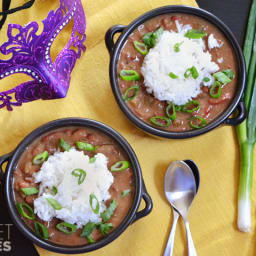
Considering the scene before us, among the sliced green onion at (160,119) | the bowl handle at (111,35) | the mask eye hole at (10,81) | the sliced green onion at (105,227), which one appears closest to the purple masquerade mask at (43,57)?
the mask eye hole at (10,81)

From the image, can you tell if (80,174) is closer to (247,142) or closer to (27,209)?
(27,209)

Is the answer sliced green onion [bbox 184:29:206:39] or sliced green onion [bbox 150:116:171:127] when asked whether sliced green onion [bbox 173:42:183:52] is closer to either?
sliced green onion [bbox 184:29:206:39]

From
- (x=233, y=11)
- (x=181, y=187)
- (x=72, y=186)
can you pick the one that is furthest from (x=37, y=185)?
(x=233, y=11)

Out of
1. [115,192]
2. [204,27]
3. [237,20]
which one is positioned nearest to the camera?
[115,192]

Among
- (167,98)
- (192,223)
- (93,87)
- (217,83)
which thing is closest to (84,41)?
(93,87)

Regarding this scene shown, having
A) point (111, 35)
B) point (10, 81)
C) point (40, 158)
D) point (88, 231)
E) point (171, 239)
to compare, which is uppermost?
point (111, 35)

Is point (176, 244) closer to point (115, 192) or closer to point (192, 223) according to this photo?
point (192, 223)
